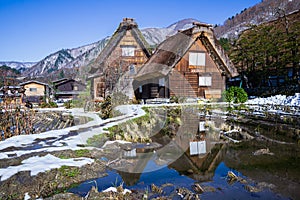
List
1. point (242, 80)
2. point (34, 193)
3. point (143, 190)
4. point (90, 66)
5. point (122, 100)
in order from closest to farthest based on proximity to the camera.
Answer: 1. point (34, 193)
2. point (143, 190)
3. point (122, 100)
4. point (90, 66)
5. point (242, 80)

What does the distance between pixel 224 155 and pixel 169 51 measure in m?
14.5

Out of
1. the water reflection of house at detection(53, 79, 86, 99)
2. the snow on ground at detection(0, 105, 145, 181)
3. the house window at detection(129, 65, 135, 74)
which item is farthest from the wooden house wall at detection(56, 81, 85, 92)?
the snow on ground at detection(0, 105, 145, 181)

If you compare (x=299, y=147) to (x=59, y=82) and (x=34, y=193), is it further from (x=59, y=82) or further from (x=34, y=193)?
(x=59, y=82)

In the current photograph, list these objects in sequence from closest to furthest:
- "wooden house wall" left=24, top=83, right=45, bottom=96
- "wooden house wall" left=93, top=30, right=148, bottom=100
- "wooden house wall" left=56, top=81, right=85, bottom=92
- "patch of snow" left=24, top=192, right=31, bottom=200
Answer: "patch of snow" left=24, top=192, right=31, bottom=200 → "wooden house wall" left=93, top=30, right=148, bottom=100 → "wooden house wall" left=24, top=83, right=45, bottom=96 → "wooden house wall" left=56, top=81, right=85, bottom=92

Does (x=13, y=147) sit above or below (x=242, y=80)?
below

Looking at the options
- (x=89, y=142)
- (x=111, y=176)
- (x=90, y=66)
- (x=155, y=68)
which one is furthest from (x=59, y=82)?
(x=111, y=176)

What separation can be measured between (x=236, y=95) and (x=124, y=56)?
10.0m

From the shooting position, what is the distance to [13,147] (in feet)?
22.6

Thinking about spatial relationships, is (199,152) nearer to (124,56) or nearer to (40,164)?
(40,164)

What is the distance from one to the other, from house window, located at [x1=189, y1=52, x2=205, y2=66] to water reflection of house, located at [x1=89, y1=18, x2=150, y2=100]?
4588 mm

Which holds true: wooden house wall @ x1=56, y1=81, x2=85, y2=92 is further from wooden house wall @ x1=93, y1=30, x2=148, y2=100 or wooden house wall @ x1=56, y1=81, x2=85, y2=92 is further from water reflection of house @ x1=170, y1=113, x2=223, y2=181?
water reflection of house @ x1=170, y1=113, x2=223, y2=181

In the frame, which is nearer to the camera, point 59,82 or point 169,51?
point 169,51

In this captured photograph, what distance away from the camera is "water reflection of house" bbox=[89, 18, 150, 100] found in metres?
21.0

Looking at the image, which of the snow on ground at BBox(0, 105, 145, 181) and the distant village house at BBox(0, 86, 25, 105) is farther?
the distant village house at BBox(0, 86, 25, 105)
